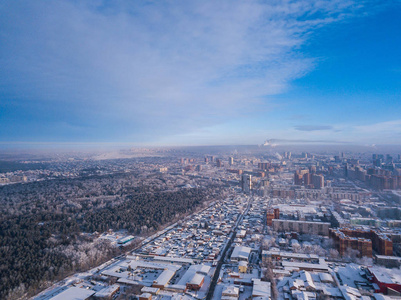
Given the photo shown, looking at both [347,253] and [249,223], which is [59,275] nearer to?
[249,223]

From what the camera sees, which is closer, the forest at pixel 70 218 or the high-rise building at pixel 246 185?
the forest at pixel 70 218

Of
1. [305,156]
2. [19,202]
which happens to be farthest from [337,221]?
[305,156]

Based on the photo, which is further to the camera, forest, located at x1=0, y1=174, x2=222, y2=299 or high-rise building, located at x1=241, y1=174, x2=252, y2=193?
high-rise building, located at x1=241, y1=174, x2=252, y2=193

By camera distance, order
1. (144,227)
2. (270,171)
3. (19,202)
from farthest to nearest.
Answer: (270,171) → (19,202) → (144,227)

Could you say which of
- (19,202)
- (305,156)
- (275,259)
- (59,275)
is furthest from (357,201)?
(305,156)

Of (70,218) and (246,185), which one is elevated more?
(246,185)

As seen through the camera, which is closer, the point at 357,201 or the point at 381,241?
the point at 381,241

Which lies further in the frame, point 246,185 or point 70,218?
point 246,185

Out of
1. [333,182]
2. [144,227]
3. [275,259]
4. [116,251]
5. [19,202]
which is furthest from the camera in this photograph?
[333,182]
